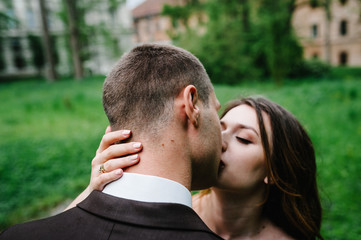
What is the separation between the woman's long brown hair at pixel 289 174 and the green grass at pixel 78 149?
0.60m

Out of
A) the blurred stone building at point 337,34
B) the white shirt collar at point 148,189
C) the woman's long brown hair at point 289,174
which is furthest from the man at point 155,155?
the blurred stone building at point 337,34

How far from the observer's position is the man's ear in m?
1.33

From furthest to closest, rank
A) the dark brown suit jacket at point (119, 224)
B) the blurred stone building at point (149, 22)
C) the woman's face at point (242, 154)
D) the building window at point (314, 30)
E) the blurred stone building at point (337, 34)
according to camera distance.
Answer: the blurred stone building at point (149, 22)
the building window at point (314, 30)
the blurred stone building at point (337, 34)
the woman's face at point (242, 154)
the dark brown suit jacket at point (119, 224)

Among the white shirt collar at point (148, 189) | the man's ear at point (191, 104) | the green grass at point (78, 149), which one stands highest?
the man's ear at point (191, 104)

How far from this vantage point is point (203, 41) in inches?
768

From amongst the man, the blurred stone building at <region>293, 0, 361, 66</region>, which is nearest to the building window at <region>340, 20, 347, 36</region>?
the blurred stone building at <region>293, 0, 361, 66</region>

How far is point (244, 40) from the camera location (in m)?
20.8

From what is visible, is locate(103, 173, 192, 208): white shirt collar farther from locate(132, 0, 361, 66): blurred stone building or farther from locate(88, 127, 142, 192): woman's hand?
locate(132, 0, 361, 66): blurred stone building

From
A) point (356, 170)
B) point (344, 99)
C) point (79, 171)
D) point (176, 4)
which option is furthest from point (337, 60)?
point (79, 171)

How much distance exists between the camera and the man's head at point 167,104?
1.31m

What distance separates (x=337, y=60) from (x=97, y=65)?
1250 inches

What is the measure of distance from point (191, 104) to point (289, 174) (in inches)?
49.9

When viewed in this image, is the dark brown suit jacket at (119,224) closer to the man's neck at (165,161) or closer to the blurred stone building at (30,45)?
the man's neck at (165,161)

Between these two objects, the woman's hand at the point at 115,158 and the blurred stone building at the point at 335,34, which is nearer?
the woman's hand at the point at 115,158
